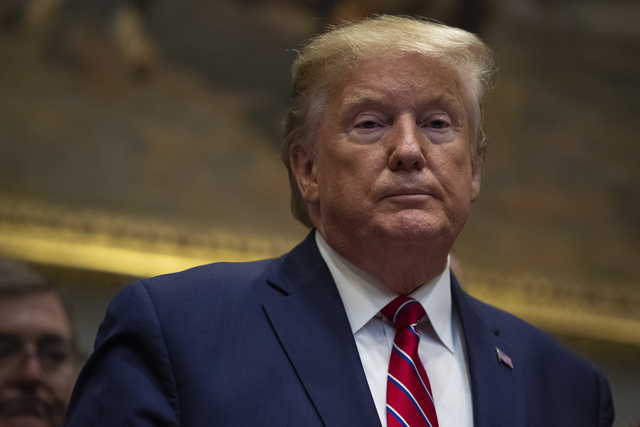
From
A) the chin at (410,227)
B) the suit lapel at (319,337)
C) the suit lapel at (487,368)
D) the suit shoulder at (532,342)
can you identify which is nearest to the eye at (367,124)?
the chin at (410,227)

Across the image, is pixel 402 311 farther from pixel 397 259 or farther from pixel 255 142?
pixel 255 142

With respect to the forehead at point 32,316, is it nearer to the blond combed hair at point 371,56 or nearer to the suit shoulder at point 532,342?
the blond combed hair at point 371,56

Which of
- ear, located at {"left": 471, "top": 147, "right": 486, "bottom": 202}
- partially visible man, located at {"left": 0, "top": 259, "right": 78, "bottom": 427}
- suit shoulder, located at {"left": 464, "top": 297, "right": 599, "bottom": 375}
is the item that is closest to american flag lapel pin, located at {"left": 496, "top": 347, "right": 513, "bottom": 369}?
suit shoulder, located at {"left": 464, "top": 297, "right": 599, "bottom": 375}

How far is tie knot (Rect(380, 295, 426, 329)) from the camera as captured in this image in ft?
8.50

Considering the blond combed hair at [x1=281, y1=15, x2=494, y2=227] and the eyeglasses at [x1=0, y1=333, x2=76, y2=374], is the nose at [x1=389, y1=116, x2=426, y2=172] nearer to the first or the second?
the blond combed hair at [x1=281, y1=15, x2=494, y2=227]

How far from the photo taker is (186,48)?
5820 mm

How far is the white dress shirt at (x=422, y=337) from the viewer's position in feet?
8.30

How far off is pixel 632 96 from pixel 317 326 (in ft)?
12.6

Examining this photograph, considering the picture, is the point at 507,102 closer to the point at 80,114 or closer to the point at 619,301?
the point at 619,301

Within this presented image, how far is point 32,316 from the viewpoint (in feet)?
13.0

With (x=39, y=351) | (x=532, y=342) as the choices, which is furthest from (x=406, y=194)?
(x=39, y=351)

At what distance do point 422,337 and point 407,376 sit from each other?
0.64 feet

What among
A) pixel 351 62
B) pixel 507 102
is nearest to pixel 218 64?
pixel 507 102

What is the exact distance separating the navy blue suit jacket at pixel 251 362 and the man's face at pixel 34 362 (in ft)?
4.86
